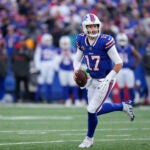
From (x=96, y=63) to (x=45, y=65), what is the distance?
8.28 meters

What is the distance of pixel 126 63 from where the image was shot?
16047 mm

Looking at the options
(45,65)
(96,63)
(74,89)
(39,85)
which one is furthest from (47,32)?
(96,63)

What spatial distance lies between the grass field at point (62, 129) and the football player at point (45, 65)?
5.63 feet

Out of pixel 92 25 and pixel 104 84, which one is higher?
pixel 92 25

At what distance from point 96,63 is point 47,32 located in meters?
8.91

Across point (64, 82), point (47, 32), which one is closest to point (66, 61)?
point (64, 82)

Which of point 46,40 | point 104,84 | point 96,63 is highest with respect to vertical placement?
point 96,63

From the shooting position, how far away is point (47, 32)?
58.3ft

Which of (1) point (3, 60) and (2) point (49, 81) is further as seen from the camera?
(2) point (49, 81)

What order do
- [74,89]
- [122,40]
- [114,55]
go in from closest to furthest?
[114,55] → [122,40] → [74,89]

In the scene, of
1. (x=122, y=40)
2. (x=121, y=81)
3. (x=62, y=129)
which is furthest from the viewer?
(x=121, y=81)

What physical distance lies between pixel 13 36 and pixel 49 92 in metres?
1.59

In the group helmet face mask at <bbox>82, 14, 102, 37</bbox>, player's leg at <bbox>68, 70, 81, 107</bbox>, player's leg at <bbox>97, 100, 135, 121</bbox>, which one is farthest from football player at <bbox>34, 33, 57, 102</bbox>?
helmet face mask at <bbox>82, 14, 102, 37</bbox>

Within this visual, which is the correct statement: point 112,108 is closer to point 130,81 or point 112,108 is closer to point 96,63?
point 96,63
